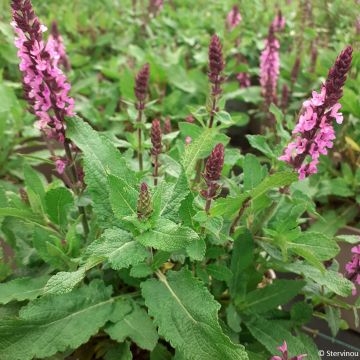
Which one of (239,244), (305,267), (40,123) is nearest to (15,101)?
(40,123)

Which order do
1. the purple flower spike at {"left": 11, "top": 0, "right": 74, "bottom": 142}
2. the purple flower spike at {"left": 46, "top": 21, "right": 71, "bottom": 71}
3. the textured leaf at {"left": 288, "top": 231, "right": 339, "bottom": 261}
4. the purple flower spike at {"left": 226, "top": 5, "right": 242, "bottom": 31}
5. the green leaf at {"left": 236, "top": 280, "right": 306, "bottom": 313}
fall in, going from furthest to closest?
the purple flower spike at {"left": 226, "top": 5, "right": 242, "bottom": 31} → the purple flower spike at {"left": 46, "top": 21, "right": 71, "bottom": 71} → the green leaf at {"left": 236, "top": 280, "right": 306, "bottom": 313} → the textured leaf at {"left": 288, "top": 231, "right": 339, "bottom": 261} → the purple flower spike at {"left": 11, "top": 0, "right": 74, "bottom": 142}

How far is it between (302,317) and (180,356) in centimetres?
39

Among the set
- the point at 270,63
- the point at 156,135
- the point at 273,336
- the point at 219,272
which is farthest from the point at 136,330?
the point at 270,63

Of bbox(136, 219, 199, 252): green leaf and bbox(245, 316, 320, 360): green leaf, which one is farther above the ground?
bbox(136, 219, 199, 252): green leaf

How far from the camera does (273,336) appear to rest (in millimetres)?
1074

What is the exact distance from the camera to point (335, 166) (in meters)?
1.84

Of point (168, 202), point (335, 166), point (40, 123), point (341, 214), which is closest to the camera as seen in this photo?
point (168, 202)

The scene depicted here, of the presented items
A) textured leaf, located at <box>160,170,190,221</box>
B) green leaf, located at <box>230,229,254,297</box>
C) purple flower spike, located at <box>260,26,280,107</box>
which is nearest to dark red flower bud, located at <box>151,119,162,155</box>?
textured leaf, located at <box>160,170,190,221</box>

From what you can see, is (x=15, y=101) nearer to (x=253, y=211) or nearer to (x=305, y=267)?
(x=253, y=211)

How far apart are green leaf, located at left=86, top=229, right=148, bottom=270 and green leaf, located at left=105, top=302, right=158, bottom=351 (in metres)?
0.20

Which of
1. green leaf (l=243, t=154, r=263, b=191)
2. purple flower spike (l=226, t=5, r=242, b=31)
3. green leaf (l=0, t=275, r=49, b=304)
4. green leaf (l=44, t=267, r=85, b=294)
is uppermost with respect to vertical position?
purple flower spike (l=226, t=5, r=242, b=31)

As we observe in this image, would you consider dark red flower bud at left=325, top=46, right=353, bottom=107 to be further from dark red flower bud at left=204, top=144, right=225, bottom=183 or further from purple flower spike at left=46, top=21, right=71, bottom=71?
purple flower spike at left=46, top=21, right=71, bottom=71

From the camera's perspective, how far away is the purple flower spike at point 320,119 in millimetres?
853

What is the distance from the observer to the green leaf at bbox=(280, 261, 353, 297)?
3.35 ft
